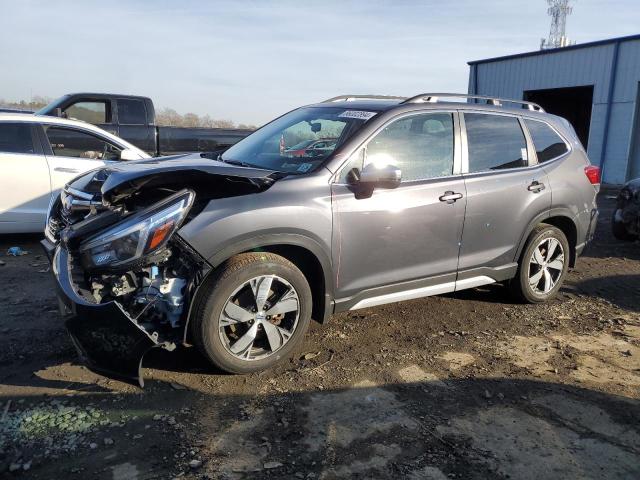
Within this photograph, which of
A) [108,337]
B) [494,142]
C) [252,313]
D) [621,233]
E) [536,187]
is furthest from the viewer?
[621,233]

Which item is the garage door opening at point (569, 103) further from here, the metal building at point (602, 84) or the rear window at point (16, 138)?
the rear window at point (16, 138)

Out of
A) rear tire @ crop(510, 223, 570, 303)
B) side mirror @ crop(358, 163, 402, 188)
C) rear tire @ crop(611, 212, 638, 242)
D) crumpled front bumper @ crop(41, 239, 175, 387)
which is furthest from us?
rear tire @ crop(611, 212, 638, 242)

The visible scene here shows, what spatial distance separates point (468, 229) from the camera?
438cm

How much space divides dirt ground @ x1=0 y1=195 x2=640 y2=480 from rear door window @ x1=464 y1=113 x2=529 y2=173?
1402 mm

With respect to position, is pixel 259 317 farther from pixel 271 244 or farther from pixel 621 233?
pixel 621 233

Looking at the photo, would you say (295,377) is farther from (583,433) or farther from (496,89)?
(496,89)

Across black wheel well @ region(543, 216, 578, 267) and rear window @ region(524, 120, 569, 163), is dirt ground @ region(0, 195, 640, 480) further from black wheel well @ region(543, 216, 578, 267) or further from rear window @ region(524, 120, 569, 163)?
rear window @ region(524, 120, 569, 163)

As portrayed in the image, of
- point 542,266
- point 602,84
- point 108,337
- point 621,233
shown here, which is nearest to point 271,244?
point 108,337

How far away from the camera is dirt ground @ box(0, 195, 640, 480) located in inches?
107

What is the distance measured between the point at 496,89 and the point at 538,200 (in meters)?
17.8

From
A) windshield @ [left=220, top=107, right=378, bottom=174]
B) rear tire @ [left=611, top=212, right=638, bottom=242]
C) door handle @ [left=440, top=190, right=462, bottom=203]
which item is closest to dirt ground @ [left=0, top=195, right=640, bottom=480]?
door handle @ [left=440, top=190, right=462, bottom=203]

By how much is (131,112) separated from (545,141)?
759 cm

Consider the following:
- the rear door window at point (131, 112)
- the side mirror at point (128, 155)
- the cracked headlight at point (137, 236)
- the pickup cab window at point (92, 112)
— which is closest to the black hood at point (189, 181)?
the cracked headlight at point (137, 236)

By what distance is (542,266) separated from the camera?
202 inches
